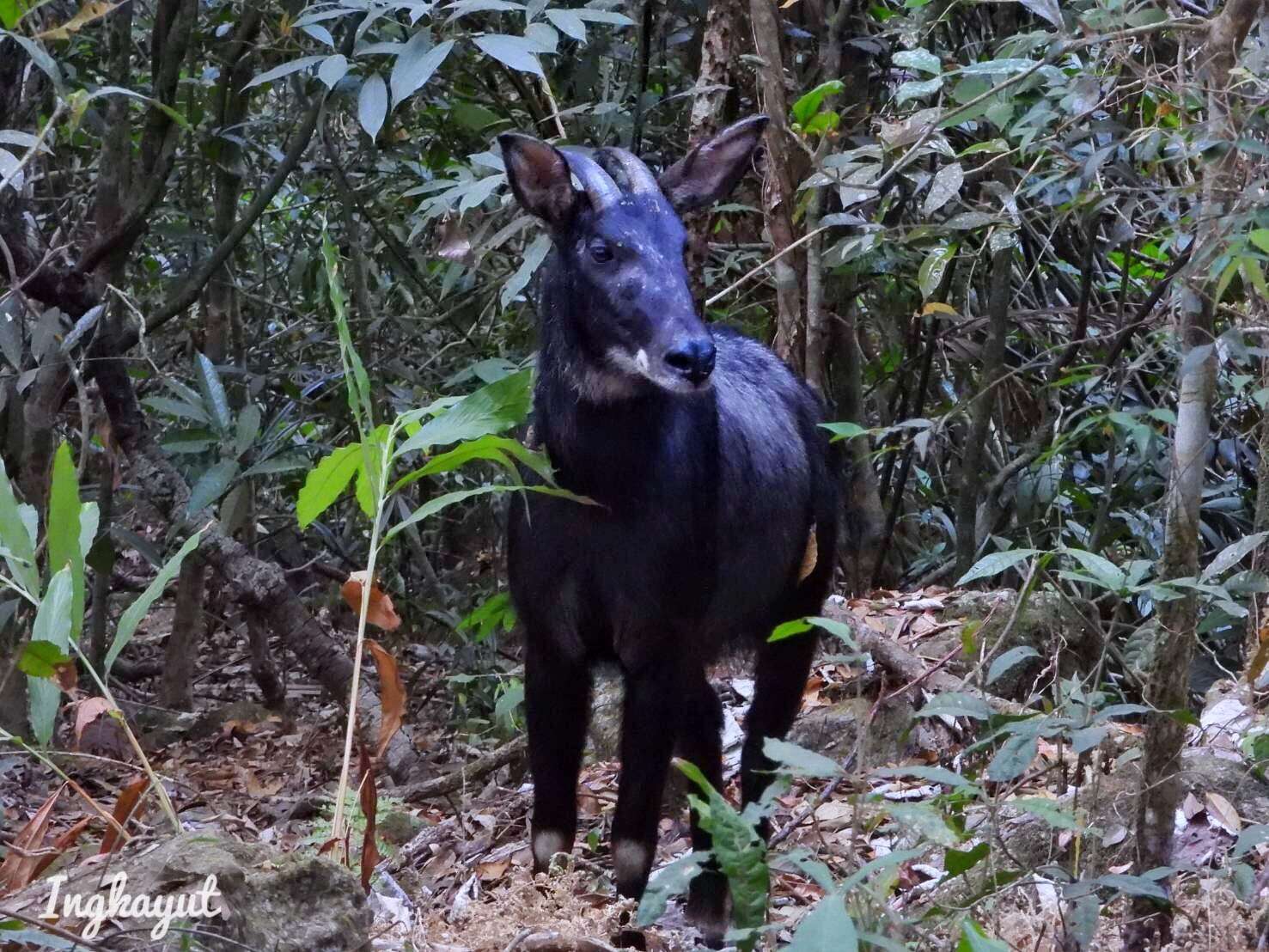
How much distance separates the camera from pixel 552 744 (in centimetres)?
428

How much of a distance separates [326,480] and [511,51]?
1.45 m

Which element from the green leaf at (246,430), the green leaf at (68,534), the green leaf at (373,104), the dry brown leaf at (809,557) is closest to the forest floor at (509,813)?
the green leaf at (68,534)

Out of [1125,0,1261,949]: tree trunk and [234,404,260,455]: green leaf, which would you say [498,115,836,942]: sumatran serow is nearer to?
[1125,0,1261,949]: tree trunk

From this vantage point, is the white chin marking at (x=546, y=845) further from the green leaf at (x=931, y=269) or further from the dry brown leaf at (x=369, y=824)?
the green leaf at (x=931, y=269)

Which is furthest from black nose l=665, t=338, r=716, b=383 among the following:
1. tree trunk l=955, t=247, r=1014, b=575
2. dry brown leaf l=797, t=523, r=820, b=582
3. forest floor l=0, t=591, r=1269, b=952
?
tree trunk l=955, t=247, r=1014, b=575

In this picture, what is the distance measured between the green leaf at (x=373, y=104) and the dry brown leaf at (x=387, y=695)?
1.66 m

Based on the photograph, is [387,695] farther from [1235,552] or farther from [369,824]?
[1235,552]

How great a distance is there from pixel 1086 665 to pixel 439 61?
3.48 metres

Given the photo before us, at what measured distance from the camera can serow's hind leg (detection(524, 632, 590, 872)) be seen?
14.0 feet

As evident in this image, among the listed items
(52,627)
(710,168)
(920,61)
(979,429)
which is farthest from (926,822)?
(979,429)

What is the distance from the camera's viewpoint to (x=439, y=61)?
404 centimetres

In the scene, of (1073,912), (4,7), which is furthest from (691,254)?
(1073,912)

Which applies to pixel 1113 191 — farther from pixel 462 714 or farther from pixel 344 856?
pixel 462 714

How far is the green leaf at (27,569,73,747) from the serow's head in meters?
1.51
